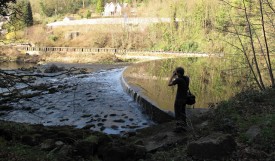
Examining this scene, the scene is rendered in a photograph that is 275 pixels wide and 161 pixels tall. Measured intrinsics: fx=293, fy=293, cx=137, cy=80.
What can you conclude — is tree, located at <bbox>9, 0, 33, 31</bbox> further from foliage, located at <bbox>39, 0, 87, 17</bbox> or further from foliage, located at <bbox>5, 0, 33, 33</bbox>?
foliage, located at <bbox>39, 0, 87, 17</bbox>

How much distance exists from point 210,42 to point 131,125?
100ft

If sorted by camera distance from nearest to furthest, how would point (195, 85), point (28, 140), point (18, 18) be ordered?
point (18, 18)
point (28, 140)
point (195, 85)

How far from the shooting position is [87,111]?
536 inches

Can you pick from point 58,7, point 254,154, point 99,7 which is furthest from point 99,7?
point 254,154

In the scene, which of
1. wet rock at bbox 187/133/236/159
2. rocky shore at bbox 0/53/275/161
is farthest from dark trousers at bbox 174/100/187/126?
wet rock at bbox 187/133/236/159

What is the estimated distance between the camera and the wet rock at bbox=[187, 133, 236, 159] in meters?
4.99

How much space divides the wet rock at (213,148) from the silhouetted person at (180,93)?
191 centimetres

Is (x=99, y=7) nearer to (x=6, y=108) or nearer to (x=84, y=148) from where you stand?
(x=6, y=108)

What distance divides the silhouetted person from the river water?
3.75 meters

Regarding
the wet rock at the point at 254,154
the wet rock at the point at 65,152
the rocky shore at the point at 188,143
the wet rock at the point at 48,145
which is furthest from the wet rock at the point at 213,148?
the wet rock at the point at 48,145

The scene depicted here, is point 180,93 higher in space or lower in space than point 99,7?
lower

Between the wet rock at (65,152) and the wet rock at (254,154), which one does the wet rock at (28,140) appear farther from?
the wet rock at (254,154)

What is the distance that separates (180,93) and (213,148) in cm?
220

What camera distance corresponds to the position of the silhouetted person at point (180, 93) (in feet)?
22.4
